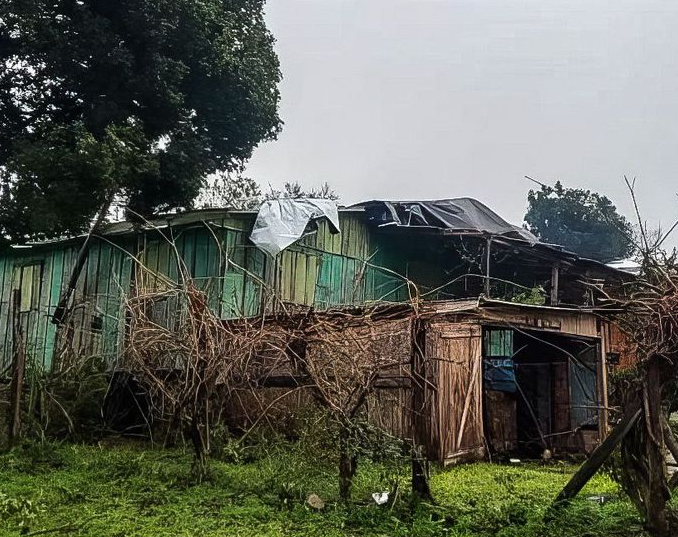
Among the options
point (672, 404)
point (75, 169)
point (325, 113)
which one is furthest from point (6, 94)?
point (672, 404)

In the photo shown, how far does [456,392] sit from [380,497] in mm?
3696

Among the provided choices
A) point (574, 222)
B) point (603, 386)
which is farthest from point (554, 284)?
point (574, 222)

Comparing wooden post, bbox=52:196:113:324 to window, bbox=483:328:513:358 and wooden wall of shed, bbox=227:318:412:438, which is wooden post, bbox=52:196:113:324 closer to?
wooden wall of shed, bbox=227:318:412:438

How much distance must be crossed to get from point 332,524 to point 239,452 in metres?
3.93

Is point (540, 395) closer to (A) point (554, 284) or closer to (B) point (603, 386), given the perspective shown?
(B) point (603, 386)

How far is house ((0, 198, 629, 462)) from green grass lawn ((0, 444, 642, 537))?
89 centimetres

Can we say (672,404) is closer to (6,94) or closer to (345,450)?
(345,450)

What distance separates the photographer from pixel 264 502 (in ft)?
22.4

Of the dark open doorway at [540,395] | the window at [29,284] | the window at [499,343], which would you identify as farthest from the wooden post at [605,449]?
the window at [29,284]

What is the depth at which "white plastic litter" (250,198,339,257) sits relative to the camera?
12.5 m

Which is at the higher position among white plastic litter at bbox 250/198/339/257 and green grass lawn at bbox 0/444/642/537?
white plastic litter at bbox 250/198/339/257

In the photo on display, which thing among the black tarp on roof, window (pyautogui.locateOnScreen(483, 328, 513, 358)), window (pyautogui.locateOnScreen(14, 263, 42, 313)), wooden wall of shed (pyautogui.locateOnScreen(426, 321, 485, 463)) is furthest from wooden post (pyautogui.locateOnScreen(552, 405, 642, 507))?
window (pyautogui.locateOnScreen(14, 263, 42, 313))

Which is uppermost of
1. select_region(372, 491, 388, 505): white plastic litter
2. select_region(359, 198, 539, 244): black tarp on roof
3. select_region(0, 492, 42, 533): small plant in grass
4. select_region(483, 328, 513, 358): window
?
select_region(359, 198, 539, 244): black tarp on roof

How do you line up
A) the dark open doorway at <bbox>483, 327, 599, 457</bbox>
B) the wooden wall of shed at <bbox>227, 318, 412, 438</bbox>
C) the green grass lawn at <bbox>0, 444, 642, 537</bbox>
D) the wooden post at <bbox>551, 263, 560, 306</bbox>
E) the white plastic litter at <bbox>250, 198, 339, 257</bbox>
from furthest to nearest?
the wooden post at <bbox>551, 263, 560, 306</bbox>
the white plastic litter at <bbox>250, 198, 339, 257</bbox>
the dark open doorway at <bbox>483, 327, 599, 457</bbox>
the wooden wall of shed at <bbox>227, 318, 412, 438</bbox>
the green grass lawn at <bbox>0, 444, 642, 537</bbox>
